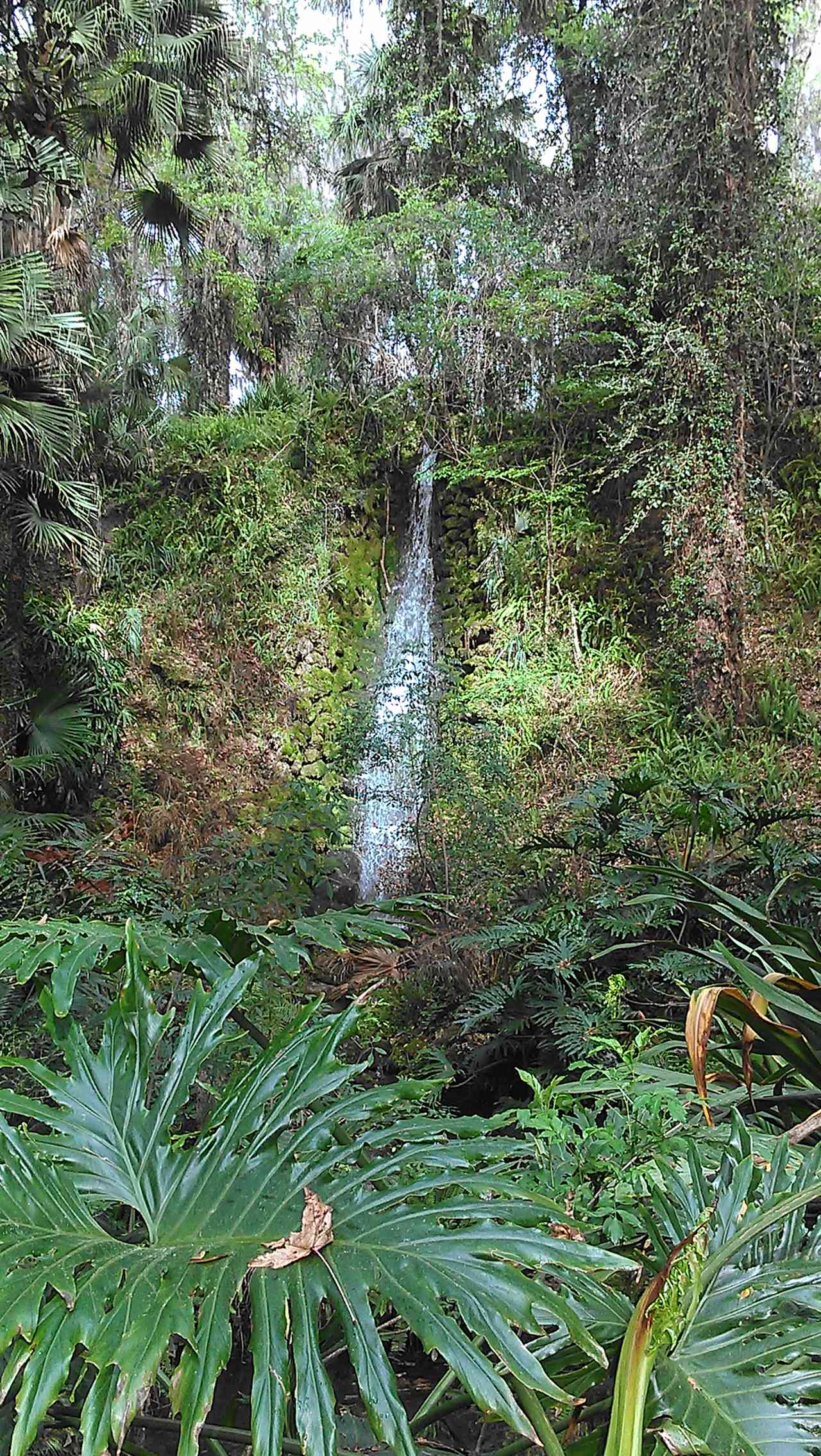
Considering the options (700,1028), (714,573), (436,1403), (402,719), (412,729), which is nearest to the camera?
(436,1403)

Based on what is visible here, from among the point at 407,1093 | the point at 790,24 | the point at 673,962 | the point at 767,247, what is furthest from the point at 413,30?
the point at 407,1093

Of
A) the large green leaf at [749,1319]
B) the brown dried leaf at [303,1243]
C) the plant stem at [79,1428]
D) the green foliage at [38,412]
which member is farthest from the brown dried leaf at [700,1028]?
the green foliage at [38,412]

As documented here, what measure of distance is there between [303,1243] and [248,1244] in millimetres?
76

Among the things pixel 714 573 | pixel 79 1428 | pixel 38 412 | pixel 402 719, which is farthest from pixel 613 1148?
pixel 714 573

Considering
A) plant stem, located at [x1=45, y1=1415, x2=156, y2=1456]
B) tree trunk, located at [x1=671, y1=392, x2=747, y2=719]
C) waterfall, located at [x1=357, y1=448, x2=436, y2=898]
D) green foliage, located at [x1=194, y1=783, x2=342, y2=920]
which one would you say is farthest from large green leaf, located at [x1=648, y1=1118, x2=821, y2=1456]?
tree trunk, located at [x1=671, y1=392, x2=747, y2=719]

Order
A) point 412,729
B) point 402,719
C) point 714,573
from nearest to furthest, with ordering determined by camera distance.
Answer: point 412,729, point 402,719, point 714,573

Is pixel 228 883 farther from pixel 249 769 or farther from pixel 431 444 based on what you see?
pixel 431 444

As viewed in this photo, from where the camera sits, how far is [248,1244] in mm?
792

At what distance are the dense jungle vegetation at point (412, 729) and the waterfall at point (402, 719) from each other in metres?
0.07

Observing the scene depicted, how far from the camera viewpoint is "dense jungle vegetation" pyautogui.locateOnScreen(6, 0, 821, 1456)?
0.77 m

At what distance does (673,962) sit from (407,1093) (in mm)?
1951

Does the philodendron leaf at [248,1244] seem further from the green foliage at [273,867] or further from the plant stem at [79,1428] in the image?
the green foliage at [273,867]

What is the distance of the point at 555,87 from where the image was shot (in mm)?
8961

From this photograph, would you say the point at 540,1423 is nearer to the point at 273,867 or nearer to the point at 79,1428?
the point at 79,1428
